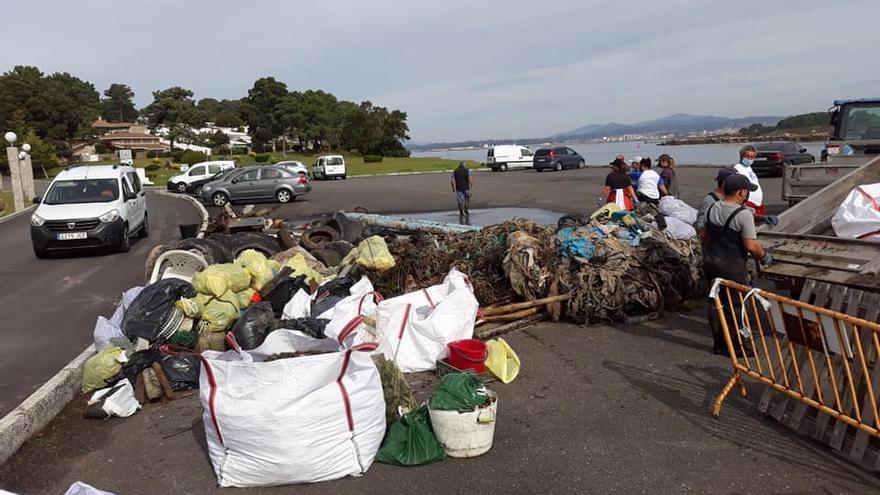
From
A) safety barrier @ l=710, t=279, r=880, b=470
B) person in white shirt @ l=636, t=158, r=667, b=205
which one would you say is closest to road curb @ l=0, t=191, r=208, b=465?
safety barrier @ l=710, t=279, r=880, b=470

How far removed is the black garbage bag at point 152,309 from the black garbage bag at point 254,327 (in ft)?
2.51

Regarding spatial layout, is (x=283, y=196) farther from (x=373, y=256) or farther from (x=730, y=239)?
(x=730, y=239)

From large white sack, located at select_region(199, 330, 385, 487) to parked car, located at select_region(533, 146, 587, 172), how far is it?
1472 inches

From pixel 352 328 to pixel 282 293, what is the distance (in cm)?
260

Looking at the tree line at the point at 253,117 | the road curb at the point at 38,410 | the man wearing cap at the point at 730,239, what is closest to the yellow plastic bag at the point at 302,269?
the road curb at the point at 38,410

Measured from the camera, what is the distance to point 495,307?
7.66 metres

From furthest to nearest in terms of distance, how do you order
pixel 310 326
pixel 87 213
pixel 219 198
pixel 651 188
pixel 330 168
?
pixel 330 168, pixel 219 198, pixel 87 213, pixel 651 188, pixel 310 326

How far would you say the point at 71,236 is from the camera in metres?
13.9

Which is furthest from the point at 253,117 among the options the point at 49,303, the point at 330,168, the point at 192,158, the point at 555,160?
the point at 49,303

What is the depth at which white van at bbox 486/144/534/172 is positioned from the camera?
4475 cm

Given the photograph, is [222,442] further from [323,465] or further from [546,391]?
[546,391]

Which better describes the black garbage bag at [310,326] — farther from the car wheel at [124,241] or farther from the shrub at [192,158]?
the shrub at [192,158]

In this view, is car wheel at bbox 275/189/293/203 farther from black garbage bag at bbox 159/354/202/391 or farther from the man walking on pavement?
black garbage bag at bbox 159/354/202/391

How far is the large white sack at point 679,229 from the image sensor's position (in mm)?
8803
